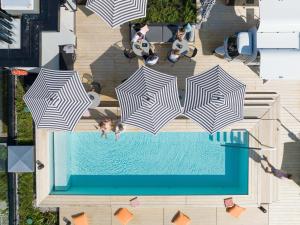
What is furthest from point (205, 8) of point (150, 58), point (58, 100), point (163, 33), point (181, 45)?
point (58, 100)

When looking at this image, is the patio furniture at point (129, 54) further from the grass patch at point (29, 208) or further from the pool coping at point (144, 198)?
the grass patch at point (29, 208)

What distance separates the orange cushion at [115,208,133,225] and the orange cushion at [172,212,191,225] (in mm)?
1661

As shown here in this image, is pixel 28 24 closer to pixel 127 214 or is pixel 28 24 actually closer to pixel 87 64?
pixel 87 64

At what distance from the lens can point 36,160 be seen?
43.7 feet

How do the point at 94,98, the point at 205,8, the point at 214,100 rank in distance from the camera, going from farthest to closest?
the point at 94,98, the point at 205,8, the point at 214,100

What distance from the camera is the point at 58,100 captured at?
11.9 meters

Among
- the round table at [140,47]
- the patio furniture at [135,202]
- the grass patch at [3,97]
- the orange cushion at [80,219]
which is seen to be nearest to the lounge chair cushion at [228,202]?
the patio furniture at [135,202]

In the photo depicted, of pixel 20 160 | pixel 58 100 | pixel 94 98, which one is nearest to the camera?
Result: pixel 58 100

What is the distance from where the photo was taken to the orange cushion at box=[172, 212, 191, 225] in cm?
1355

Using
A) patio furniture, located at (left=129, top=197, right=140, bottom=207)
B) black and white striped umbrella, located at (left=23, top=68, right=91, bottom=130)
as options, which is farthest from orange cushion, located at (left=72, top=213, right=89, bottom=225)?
black and white striped umbrella, located at (left=23, top=68, right=91, bottom=130)

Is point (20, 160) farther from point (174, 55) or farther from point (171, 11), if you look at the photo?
point (171, 11)

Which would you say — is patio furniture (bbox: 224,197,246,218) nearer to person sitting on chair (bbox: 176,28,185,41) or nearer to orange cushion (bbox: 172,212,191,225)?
orange cushion (bbox: 172,212,191,225)

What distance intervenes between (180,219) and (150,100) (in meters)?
4.75

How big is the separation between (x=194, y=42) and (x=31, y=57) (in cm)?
586
